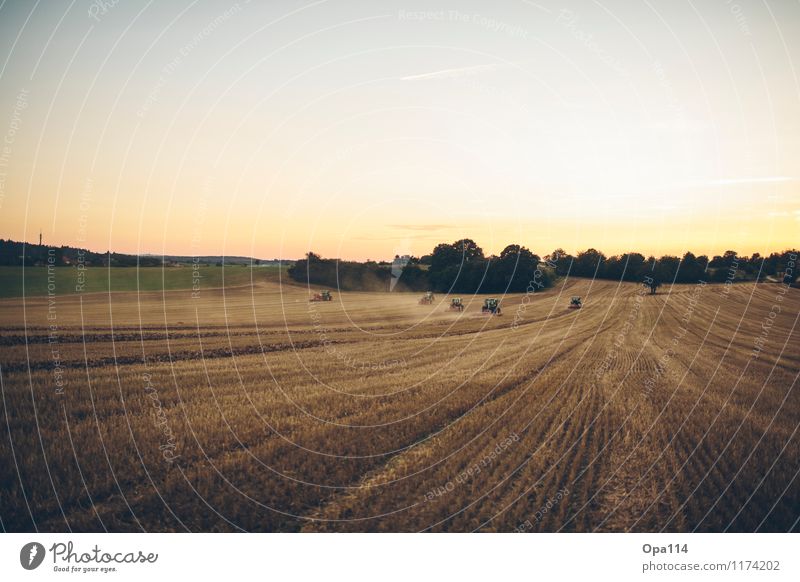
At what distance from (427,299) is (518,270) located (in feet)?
18.1

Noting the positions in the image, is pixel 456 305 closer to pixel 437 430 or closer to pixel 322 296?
pixel 322 296

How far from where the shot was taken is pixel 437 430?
7.61 metres

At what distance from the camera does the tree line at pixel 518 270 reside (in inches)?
333

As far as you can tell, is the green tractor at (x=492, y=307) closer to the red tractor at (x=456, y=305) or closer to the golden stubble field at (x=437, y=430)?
the red tractor at (x=456, y=305)

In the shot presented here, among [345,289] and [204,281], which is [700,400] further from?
[204,281]

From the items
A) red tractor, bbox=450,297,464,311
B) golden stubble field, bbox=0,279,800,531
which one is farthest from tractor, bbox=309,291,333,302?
golden stubble field, bbox=0,279,800,531

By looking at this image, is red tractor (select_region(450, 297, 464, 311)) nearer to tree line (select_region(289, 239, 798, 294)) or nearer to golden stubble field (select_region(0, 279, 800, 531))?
tree line (select_region(289, 239, 798, 294))

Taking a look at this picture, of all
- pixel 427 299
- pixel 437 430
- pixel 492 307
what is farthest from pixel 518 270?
pixel 437 430

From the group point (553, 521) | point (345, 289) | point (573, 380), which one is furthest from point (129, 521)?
point (345, 289)

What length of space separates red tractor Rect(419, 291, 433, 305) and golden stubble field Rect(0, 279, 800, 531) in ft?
12.6

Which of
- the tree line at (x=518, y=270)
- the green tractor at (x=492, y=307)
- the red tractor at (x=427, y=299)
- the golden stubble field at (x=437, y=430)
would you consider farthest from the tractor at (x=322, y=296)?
the golden stubble field at (x=437, y=430)

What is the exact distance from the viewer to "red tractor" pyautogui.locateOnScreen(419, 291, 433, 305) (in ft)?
57.6

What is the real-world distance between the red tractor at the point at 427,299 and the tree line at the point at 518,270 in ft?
1.33

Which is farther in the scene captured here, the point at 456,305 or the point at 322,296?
the point at 322,296
